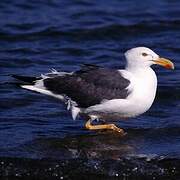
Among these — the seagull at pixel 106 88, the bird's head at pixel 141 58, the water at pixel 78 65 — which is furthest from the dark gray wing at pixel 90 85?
the water at pixel 78 65

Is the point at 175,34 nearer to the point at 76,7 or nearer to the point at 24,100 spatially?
the point at 76,7

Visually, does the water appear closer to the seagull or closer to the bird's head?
the seagull

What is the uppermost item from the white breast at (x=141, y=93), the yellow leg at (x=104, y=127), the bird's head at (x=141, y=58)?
the bird's head at (x=141, y=58)

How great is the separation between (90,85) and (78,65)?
13.1ft

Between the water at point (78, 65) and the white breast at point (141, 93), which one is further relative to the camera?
the white breast at point (141, 93)

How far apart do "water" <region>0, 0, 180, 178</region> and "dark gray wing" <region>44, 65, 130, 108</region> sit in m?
0.56

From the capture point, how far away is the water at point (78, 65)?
1010 centimetres

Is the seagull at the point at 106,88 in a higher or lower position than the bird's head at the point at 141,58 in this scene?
lower

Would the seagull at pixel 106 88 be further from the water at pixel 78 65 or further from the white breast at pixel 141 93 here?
the water at pixel 78 65

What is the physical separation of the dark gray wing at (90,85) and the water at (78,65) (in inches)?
21.9

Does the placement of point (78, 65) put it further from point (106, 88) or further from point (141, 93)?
point (141, 93)

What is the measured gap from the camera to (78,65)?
14688 mm

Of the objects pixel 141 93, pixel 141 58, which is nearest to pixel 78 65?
pixel 141 58

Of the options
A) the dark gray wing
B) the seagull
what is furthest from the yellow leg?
the dark gray wing
